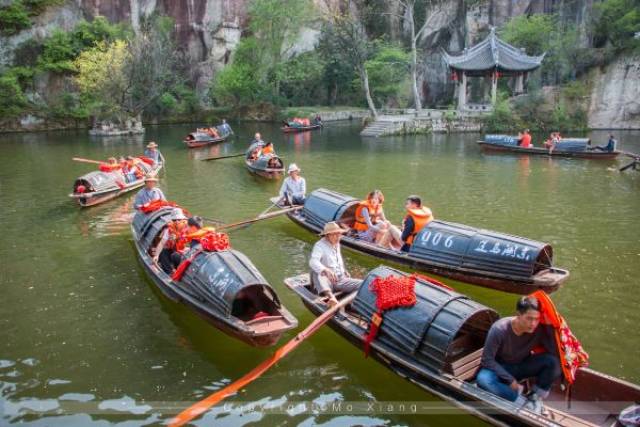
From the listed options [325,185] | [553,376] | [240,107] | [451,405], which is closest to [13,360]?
[451,405]

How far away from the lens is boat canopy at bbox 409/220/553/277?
8.68 m

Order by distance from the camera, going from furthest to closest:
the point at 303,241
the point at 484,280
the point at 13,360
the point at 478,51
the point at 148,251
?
the point at 478,51 < the point at 303,241 < the point at 148,251 < the point at 484,280 < the point at 13,360

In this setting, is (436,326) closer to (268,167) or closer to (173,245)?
(173,245)

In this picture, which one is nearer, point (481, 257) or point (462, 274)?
point (481, 257)

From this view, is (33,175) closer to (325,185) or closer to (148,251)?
(325,185)

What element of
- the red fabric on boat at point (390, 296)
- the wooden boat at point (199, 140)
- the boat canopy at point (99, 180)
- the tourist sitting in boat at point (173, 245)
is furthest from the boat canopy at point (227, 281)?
the wooden boat at point (199, 140)

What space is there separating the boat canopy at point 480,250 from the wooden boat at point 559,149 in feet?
54.4

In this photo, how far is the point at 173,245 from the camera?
9.73 meters

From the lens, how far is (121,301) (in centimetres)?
953

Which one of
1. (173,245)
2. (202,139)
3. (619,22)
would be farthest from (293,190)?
Answer: (619,22)

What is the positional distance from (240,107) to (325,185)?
3171 cm

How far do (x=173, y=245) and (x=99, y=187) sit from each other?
8.03m

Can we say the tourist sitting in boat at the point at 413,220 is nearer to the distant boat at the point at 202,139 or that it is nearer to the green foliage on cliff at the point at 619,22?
the distant boat at the point at 202,139

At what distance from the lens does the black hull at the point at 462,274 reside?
27.9 ft
